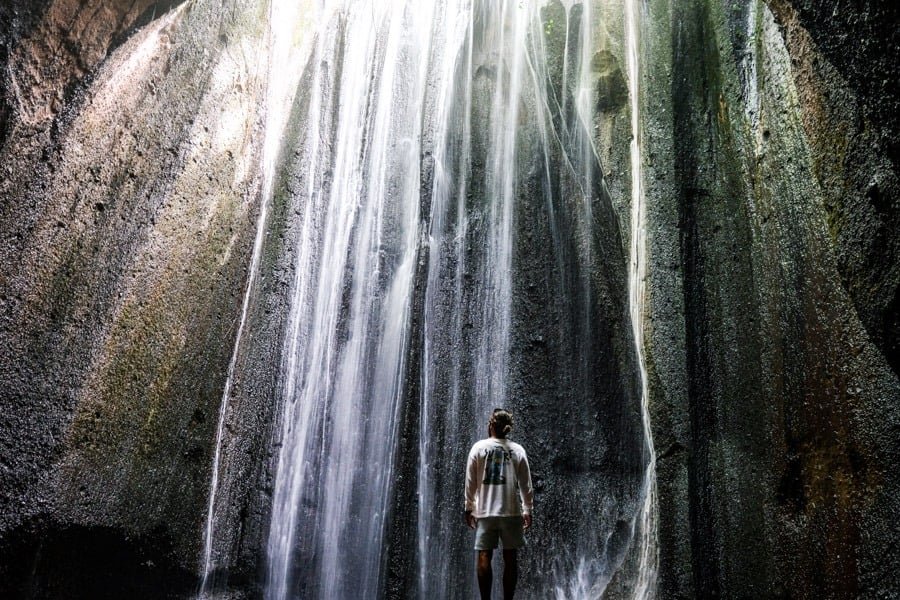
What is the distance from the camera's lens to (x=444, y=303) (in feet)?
21.3

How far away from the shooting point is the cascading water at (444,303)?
5613 millimetres

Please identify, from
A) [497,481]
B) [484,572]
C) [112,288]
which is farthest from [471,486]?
[112,288]

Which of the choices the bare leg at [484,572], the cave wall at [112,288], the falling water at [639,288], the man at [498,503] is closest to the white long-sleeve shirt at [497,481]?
the man at [498,503]

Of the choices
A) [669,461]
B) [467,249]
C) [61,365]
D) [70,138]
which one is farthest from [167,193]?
[669,461]

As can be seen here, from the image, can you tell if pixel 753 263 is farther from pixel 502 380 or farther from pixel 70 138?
pixel 70 138

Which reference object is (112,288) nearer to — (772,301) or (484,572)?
(484,572)

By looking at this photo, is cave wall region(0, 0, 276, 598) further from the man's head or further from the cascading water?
the man's head

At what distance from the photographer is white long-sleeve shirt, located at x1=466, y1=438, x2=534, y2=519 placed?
11.9ft

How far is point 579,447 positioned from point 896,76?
3.55m

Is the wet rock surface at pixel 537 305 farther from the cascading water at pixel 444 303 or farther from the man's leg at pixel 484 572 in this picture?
the man's leg at pixel 484 572

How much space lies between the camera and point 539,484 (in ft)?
18.9

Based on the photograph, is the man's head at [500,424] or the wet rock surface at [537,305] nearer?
the man's head at [500,424]

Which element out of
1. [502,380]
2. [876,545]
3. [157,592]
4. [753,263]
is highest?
[753,263]

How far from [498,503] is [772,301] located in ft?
9.55
